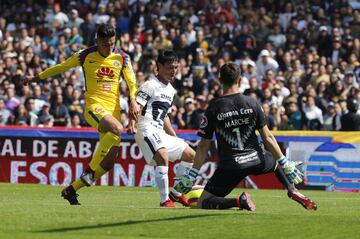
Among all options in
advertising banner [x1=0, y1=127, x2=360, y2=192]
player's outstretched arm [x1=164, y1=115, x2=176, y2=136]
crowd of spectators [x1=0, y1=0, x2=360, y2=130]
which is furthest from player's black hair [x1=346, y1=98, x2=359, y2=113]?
player's outstretched arm [x1=164, y1=115, x2=176, y2=136]

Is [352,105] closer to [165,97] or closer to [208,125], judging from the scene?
[165,97]

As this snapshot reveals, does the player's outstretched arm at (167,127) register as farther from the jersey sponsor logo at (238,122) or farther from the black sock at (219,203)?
the jersey sponsor logo at (238,122)

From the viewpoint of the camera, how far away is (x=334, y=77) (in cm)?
2709

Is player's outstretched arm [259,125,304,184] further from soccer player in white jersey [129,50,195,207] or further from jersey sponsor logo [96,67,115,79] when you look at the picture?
jersey sponsor logo [96,67,115,79]

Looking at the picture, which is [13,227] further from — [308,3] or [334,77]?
[308,3]

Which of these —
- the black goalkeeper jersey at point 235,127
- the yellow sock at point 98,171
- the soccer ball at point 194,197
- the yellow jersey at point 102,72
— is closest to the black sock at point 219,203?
the black goalkeeper jersey at point 235,127

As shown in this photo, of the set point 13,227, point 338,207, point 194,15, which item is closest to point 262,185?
point 338,207

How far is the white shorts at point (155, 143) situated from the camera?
1523 centimetres

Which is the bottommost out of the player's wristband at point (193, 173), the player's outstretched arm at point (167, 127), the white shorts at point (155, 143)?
the player's wristband at point (193, 173)

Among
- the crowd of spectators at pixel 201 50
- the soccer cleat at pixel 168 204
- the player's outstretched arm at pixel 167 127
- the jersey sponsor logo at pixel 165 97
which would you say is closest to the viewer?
the soccer cleat at pixel 168 204

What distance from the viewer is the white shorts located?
15227 millimetres

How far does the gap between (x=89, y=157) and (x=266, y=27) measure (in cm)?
942

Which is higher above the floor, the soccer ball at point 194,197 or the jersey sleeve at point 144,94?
the jersey sleeve at point 144,94

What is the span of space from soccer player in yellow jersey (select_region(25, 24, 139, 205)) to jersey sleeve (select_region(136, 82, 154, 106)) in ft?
0.29
